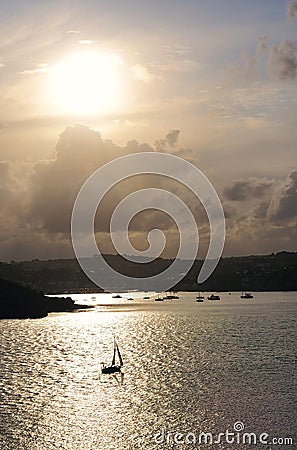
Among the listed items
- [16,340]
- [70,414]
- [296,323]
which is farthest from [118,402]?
[296,323]

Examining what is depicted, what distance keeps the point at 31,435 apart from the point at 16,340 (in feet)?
325

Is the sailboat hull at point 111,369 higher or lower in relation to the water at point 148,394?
higher

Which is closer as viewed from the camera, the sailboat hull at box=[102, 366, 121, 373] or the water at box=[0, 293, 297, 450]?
the water at box=[0, 293, 297, 450]

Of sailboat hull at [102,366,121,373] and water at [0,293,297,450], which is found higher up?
sailboat hull at [102,366,121,373]

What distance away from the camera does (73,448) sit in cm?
6000

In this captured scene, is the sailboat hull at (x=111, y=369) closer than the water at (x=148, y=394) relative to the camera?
No

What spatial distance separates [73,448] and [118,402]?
19484mm

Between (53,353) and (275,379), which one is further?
(53,353)

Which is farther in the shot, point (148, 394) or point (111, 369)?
point (111, 369)

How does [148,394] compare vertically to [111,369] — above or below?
below

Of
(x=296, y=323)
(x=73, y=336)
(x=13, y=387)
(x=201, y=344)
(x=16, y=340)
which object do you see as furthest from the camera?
(x=296, y=323)

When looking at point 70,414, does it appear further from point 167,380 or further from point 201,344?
point 201,344

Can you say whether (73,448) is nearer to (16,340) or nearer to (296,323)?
(16,340)

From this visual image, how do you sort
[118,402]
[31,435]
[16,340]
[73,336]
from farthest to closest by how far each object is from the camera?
1. [73,336]
2. [16,340]
3. [118,402]
4. [31,435]
